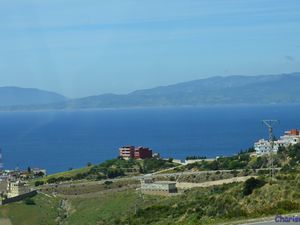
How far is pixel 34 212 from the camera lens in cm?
3372

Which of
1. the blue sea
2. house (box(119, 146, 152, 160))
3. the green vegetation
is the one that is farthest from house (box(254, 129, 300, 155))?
the blue sea

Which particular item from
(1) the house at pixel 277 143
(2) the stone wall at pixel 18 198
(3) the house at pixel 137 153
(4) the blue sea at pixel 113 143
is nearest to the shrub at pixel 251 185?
(2) the stone wall at pixel 18 198

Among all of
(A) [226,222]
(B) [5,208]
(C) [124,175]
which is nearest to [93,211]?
(B) [5,208]

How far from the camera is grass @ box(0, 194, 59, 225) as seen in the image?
103ft

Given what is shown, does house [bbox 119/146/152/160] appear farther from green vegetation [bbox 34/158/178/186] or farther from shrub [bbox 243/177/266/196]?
shrub [bbox 243/177/266/196]

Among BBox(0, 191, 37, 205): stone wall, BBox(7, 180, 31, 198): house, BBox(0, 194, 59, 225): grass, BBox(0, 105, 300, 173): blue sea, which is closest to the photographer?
BBox(0, 194, 59, 225): grass

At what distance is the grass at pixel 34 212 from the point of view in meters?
Answer: 31.4

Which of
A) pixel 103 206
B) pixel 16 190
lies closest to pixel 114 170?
pixel 16 190

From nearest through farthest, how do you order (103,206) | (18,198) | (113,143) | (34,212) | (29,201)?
1. (103,206)
2. (34,212)
3. (29,201)
4. (18,198)
5. (113,143)

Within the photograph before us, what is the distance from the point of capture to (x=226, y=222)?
12086 millimetres

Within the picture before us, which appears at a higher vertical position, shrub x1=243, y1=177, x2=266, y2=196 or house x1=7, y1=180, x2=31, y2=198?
shrub x1=243, y1=177, x2=266, y2=196

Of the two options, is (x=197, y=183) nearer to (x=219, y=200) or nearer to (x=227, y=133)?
(x=219, y=200)

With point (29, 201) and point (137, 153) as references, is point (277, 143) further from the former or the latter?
point (29, 201)

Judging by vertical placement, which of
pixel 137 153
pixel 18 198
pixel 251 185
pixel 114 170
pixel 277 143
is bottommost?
pixel 18 198
